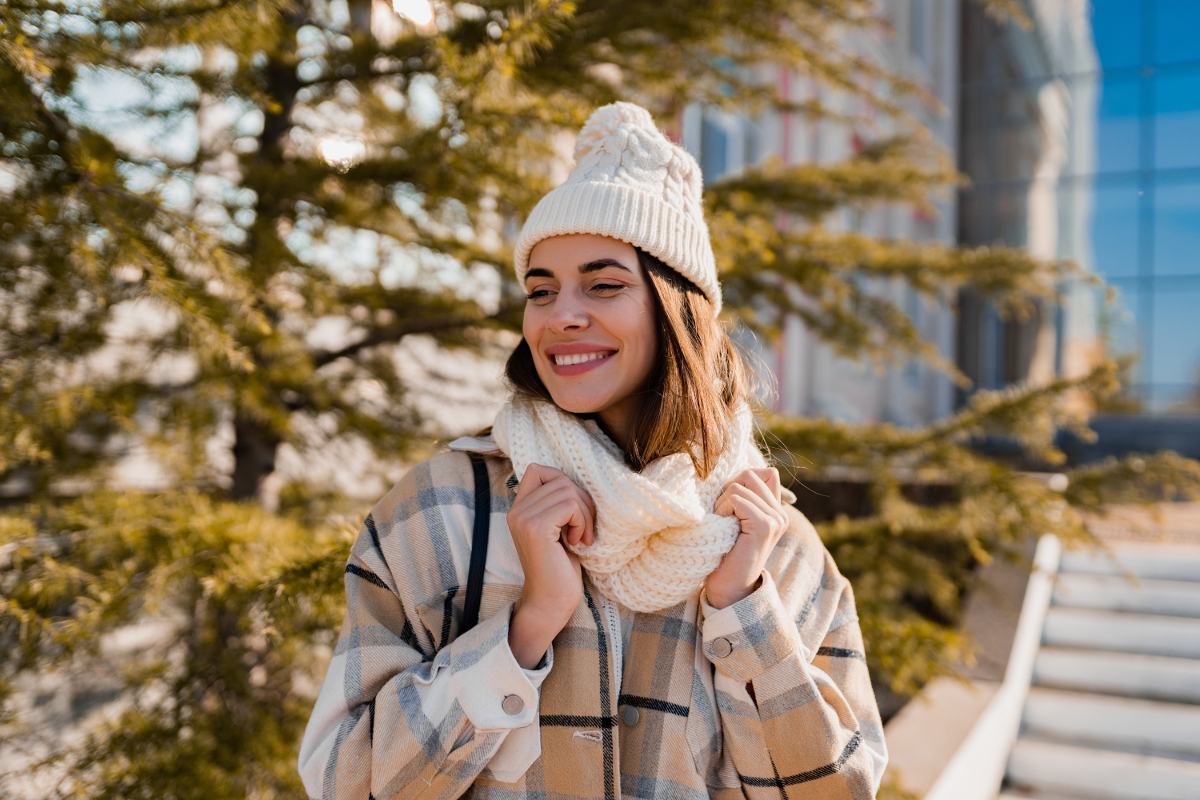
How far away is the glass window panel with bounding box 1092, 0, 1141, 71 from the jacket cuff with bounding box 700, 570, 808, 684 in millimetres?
17442

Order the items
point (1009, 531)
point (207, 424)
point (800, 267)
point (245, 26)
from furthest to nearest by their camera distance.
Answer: point (800, 267)
point (1009, 531)
point (207, 424)
point (245, 26)

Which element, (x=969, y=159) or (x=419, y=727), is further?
(x=969, y=159)

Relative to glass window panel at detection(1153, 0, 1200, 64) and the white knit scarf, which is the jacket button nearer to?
the white knit scarf

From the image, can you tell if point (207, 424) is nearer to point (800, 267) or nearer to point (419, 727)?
point (419, 727)

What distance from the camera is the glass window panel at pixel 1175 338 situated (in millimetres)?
14195

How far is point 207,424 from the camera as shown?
2387mm

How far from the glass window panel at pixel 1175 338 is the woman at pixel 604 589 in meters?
16.1

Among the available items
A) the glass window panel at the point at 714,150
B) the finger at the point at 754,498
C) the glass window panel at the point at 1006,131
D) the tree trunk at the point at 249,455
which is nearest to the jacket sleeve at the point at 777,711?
the finger at the point at 754,498

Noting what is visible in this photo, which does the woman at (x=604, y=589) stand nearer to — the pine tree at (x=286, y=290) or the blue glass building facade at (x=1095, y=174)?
the pine tree at (x=286, y=290)

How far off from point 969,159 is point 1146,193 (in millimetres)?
3104

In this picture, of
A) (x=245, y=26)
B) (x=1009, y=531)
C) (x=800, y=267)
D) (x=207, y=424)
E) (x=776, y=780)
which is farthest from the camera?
(x=800, y=267)

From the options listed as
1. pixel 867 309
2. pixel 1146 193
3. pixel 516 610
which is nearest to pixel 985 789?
pixel 867 309

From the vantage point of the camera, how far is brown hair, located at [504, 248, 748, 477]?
1415 millimetres

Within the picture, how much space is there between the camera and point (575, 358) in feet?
4.63
